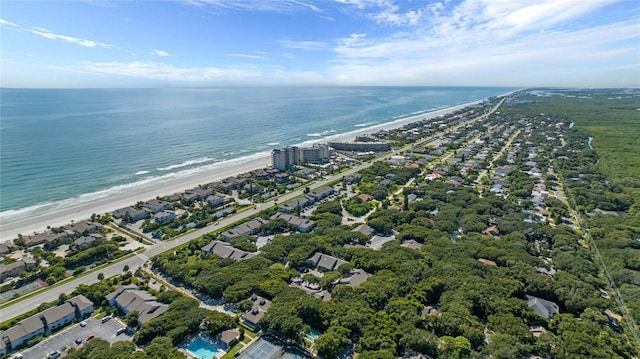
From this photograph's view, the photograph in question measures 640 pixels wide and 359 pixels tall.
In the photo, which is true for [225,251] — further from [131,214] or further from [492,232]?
[492,232]

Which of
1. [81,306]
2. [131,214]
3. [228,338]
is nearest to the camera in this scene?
[228,338]

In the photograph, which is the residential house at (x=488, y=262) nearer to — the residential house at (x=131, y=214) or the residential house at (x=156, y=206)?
the residential house at (x=156, y=206)

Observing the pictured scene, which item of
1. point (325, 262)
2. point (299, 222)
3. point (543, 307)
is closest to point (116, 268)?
point (299, 222)

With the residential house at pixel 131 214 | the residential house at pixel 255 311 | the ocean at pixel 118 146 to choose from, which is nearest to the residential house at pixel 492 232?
the residential house at pixel 255 311

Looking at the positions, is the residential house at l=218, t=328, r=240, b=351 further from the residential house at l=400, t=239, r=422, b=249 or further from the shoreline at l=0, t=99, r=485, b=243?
the shoreline at l=0, t=99, r=485, b=243

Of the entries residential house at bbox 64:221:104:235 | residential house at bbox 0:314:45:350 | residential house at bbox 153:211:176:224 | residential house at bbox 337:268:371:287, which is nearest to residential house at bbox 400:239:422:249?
residential house at bbox 337:268:371:287

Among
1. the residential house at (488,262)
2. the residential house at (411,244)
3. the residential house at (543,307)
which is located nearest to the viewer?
the residential house at (543,307)
